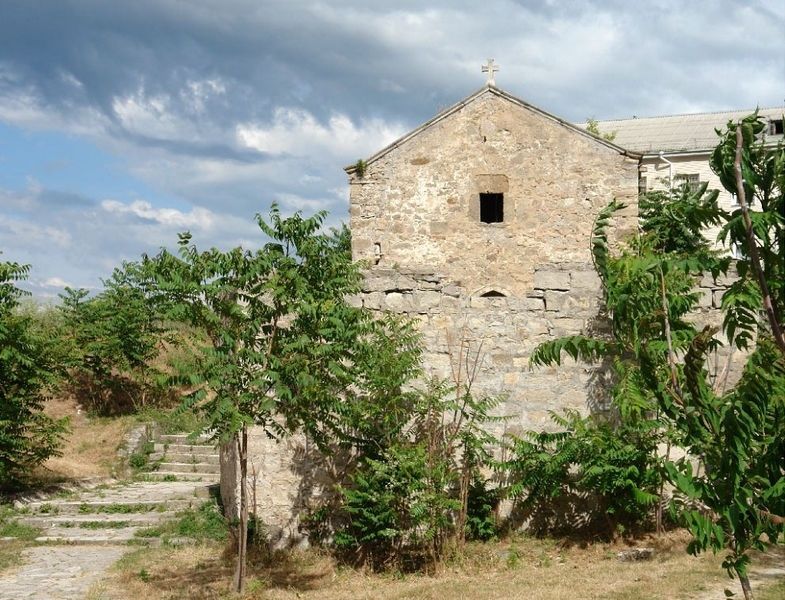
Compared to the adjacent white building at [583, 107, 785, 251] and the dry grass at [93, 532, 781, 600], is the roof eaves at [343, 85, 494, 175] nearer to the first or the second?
the dry grass at [93, 532, 781, 600]

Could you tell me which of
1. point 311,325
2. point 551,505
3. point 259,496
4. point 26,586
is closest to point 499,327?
point 551,505

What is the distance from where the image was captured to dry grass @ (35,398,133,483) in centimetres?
1502

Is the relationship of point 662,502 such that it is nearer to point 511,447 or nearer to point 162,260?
point 511,447

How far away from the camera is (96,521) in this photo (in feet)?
38.7

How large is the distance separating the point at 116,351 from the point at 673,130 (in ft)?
87.2

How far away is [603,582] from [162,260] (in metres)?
5.17

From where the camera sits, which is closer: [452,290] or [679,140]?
[452,290]

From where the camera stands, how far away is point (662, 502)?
8734 mm

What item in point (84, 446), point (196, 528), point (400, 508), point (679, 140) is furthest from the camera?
point (679, 140)

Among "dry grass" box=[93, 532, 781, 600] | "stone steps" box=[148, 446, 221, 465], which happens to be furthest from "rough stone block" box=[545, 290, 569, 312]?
"stone steps" box=[148, 446, 221, 465]

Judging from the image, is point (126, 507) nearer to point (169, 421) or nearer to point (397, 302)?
point (169, 421)

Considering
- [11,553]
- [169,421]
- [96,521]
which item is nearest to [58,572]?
[11,553]

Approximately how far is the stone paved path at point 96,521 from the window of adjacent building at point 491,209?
7219 mm

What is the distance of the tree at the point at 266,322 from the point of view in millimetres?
7008
